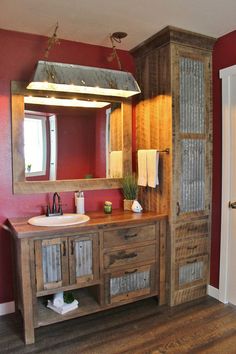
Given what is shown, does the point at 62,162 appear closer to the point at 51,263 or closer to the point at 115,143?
the point at 115,143

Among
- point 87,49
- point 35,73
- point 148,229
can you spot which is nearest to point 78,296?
point 148,229

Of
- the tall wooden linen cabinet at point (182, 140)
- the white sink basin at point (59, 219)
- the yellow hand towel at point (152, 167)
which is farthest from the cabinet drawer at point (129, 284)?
the yellow hand towel at point (152, 167)

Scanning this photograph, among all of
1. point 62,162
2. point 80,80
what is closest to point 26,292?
point 62,162

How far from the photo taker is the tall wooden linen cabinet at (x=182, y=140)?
2520 millimetres

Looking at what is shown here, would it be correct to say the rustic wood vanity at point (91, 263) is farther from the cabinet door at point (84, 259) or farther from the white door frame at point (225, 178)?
the white door frame at point (225, 178)

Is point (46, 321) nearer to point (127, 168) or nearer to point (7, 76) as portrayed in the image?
point (127, 168)

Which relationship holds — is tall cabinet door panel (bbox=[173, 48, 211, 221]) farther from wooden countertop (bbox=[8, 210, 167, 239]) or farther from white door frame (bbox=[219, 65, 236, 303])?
wooden countertop (bbox=[8, 210, 167, 239])

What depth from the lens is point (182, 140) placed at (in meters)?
2.57

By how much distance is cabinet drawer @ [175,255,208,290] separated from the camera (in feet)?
8.74

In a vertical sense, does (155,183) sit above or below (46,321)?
above

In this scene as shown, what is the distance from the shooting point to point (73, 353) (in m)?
2.01

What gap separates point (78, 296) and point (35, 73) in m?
1.88

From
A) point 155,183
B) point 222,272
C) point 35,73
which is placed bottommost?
point 222,272

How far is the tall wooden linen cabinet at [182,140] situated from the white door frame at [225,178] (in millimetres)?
150
